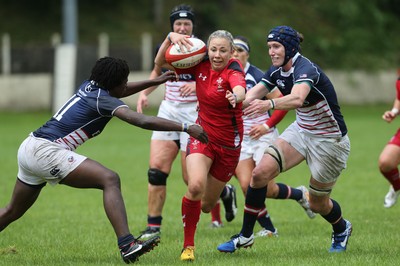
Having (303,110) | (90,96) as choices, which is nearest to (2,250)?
(90,96)

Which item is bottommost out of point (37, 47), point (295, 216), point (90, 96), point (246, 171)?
point (37, 47)

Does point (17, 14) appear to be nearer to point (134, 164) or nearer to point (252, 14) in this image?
point (252, 14)

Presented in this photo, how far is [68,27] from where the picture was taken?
3120cm

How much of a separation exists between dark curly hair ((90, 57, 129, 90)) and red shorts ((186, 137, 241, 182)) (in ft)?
3.24

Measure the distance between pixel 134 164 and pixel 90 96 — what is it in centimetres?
1099

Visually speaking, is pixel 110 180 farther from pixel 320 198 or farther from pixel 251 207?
pixel 320 198

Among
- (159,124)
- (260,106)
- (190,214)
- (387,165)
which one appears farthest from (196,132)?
(387,165)

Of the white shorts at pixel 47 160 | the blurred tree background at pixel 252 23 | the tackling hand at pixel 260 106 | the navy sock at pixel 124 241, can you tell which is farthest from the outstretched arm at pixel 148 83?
the blurred tree background at pixel 252 23

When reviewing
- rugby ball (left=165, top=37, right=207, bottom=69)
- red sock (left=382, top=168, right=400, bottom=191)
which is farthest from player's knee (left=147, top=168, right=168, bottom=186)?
red sock (left=382, top=168, right=400, bottom=191)

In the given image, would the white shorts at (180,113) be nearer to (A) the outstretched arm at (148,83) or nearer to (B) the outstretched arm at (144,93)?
(B) the outstretched arm at (144,93)

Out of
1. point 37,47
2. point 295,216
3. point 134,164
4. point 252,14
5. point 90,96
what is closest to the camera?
point 90,96

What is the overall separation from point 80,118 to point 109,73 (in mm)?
489

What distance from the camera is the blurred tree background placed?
3806 centimetres

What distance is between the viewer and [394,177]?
11914 mm
